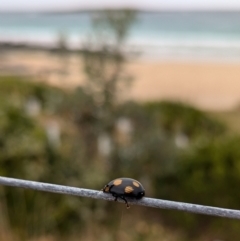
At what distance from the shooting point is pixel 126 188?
981 mm

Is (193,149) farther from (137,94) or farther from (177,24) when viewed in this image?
(177,24)

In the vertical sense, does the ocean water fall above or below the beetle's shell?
below

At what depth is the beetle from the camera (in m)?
0.91

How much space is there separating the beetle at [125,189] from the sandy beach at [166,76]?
36.2 ft

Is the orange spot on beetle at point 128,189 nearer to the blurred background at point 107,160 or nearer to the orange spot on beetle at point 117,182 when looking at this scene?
the orange spot on beetle at point 117,182

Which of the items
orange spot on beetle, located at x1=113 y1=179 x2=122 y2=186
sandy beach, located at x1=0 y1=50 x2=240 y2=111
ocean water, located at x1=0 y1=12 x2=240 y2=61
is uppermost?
orange spot on beetle, located at x1=113 y1=179 x2=122 y2=186

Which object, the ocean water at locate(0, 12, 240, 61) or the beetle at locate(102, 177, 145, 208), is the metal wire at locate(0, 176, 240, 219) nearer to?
the beetle at locate(102, 177, 145, 208)

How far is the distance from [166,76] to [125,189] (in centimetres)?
1552

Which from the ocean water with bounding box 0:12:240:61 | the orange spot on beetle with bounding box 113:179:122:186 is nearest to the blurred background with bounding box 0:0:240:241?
the orange spot on beetle with bounding box 113:179:122:186

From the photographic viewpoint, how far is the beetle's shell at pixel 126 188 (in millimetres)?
910

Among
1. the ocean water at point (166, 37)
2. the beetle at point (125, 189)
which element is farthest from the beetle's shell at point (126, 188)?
the ocean water at point (166, 37)

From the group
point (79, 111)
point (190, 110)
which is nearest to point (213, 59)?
point (190, 110)

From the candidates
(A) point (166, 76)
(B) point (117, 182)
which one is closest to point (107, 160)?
(B) point (117, 182)

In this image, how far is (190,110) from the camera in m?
8.63
